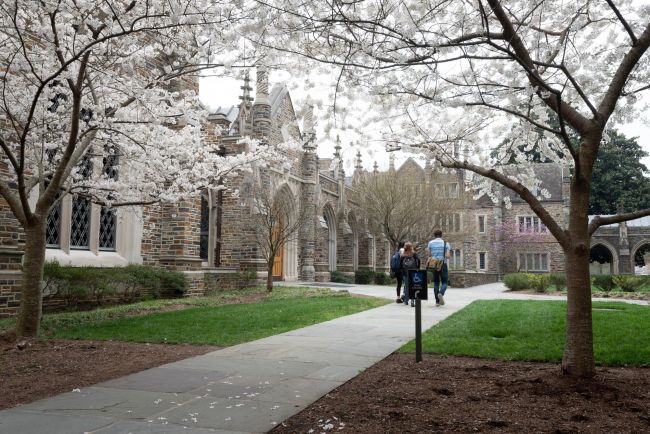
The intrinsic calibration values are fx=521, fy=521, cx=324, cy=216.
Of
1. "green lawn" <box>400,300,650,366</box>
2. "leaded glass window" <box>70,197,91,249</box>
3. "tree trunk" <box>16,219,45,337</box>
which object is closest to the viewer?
"green lawn" <box>400,300,650,366</box>

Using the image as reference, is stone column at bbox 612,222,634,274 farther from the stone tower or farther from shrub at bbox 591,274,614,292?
the stone tower

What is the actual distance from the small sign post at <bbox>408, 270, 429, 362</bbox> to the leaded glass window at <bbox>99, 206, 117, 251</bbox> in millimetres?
9900

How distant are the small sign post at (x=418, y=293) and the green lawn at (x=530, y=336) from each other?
732mm

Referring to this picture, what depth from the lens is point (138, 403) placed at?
160 inches

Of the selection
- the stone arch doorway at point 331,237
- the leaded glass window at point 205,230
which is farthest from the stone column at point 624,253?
the leaded glass window at point 205,230

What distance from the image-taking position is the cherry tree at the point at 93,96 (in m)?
6.50

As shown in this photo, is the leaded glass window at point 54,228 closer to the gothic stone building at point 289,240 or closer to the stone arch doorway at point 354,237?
the gothic stone building at point 289,240

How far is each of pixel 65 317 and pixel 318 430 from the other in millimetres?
7981

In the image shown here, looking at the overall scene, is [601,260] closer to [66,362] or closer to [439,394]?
[439,394]

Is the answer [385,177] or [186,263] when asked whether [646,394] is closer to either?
[186,263]

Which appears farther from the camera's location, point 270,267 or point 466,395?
point 270,267

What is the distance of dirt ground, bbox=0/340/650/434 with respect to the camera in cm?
356

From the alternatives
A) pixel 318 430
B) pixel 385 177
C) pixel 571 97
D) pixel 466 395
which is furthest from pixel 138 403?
pixel 385 177

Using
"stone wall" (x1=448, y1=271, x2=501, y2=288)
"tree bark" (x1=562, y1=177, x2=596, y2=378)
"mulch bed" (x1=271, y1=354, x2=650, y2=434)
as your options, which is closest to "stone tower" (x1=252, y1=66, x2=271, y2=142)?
"stone wall" (x1=448, y1=271, x2=501, y2=288)
